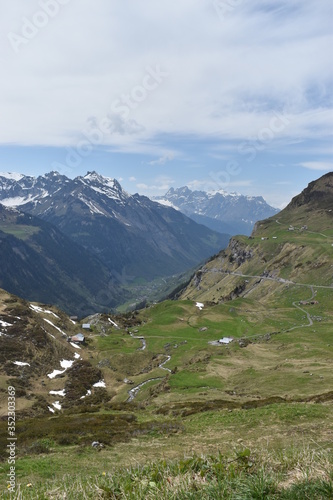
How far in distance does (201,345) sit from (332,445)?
88.6 metres

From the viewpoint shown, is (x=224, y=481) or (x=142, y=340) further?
(x=142, y=340)

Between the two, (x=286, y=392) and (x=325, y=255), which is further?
(x=325, y=255)

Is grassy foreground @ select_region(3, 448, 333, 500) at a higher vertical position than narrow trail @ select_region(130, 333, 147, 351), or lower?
higher

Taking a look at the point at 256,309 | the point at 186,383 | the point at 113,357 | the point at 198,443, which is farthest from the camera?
the point at 256,309

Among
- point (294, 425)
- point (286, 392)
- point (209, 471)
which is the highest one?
point (209, 471)

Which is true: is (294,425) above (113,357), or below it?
above

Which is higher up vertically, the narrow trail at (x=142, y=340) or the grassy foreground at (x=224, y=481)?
the grassy foreground at (x=224, y=481)

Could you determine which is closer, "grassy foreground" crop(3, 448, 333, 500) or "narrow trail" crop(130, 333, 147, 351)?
"grassy foreground" crop(3, 448, 333, 500)

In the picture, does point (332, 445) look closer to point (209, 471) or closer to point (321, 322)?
point (209, 471)

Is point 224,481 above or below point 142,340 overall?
above

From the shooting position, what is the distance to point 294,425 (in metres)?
26.7

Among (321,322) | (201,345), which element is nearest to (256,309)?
(321,322)

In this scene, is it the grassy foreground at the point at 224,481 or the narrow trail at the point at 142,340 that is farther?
the narrow trail at the point at 142,340

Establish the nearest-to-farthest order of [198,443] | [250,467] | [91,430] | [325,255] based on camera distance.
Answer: [250,467] → [198,443] → [91,430] → [325,255]
